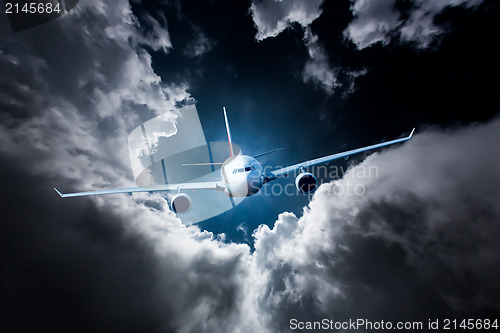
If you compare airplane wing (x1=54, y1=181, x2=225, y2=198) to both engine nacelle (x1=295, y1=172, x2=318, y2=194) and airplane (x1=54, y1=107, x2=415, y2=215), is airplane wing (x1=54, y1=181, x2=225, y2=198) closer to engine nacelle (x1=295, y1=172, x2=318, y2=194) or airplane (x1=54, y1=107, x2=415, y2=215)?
airplane (x1=54, y1=107, x2=415, y2=215)

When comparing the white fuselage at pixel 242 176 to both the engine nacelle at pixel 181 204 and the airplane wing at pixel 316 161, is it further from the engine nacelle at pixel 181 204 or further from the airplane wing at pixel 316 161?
the engine nacelle at pixel 181 204

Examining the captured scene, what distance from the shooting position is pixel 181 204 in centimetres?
1101

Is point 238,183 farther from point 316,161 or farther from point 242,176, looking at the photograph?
point 316,161

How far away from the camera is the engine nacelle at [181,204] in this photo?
10.9 metres

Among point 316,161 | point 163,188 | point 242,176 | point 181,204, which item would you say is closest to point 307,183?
point 316,161

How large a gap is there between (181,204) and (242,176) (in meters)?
4.75

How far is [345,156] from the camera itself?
12500 mm

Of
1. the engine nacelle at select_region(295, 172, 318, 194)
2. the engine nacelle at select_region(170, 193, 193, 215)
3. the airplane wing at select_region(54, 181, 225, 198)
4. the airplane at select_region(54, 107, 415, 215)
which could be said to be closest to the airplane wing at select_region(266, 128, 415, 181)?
the airplane at select_region(54, 107, 415, 215)

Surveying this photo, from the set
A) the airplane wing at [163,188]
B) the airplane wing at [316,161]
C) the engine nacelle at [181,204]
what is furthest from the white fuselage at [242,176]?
the engine nacelle at [181,204]

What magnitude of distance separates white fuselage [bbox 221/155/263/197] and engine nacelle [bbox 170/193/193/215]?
307cm

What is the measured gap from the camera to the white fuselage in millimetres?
11391

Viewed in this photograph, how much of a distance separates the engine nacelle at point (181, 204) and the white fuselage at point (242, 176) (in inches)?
121

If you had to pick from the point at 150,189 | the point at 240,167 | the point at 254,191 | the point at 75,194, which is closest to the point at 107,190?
the point at 75,194

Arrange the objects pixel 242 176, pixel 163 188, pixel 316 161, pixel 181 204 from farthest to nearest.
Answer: pixel 316 161 → pixel 163 188 → pixel 242 176 → pixel 181 204
